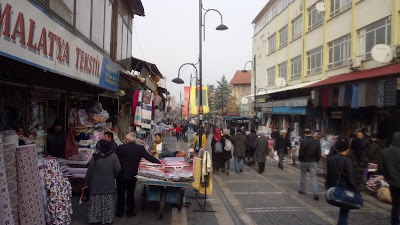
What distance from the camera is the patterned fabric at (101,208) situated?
6887 millimetres

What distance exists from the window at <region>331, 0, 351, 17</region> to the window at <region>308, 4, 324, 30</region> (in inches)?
55.3

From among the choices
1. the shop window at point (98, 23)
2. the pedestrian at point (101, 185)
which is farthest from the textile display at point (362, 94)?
the pedestrian at point (101, 185)

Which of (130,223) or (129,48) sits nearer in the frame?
(130,223)

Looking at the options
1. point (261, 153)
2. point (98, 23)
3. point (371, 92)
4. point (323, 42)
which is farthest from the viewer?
point (323, 42)

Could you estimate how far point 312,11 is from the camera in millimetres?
26078

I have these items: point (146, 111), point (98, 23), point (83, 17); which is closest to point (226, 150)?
point (146, 111)

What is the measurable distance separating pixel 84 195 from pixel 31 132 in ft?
5.42

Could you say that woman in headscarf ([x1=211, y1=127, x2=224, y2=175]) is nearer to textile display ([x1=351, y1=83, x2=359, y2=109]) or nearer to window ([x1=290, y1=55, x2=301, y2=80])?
textile display ([x1=351, y1=83, x2=359, y2=109])

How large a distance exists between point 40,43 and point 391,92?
11844 mm

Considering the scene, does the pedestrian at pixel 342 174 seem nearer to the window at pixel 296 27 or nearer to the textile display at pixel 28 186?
the textile display at pixel 28 186

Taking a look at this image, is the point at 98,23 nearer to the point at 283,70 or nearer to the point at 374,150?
the point at 374,150

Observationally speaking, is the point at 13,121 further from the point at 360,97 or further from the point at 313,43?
the point at 313,43

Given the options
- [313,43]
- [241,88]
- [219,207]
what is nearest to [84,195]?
[219,207]

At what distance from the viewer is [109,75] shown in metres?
11.0
